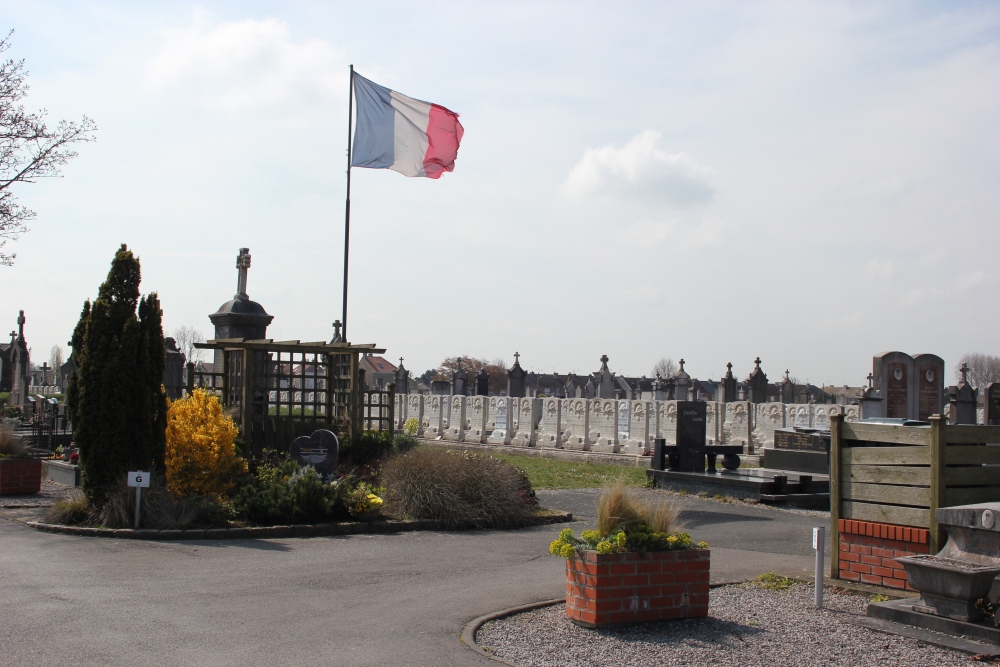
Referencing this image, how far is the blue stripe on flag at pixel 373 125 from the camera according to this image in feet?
58.1

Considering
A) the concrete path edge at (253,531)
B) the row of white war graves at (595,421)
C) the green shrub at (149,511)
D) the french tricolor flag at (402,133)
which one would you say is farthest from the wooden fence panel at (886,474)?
the row of white war graves at (595,421)

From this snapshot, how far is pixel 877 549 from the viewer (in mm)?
8375

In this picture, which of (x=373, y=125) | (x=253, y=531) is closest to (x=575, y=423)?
(x=373, y=125)

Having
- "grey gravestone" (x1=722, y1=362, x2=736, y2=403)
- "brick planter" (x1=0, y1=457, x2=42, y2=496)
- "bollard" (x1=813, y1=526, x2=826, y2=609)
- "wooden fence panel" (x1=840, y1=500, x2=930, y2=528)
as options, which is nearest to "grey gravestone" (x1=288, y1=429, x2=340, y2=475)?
"brick planter" (x1=0, y1=457, x2=42, y2=496)

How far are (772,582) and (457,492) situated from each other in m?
4.87

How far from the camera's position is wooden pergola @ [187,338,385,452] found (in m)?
15.8

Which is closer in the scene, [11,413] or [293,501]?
[293,501]

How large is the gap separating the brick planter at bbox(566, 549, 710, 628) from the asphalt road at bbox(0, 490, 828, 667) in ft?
3.17

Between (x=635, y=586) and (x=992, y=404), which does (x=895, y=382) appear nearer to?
(x=992, y=404)

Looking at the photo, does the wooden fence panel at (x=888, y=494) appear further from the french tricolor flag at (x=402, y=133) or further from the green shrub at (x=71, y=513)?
the french tricolor flag at (x=402, y=133)

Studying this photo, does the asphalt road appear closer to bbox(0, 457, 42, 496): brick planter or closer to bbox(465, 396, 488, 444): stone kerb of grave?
bbox(0, 457, 42, 496): brick planter

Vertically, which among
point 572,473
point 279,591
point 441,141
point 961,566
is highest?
point 441,141

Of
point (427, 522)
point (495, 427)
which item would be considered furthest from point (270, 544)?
point (495, 427)

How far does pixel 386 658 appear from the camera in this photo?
613 cm
